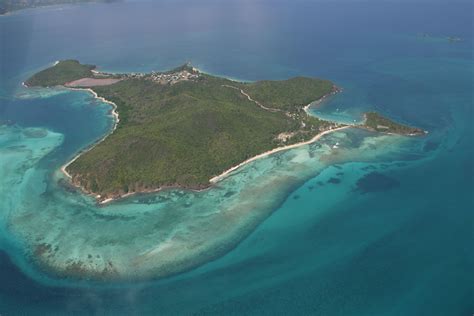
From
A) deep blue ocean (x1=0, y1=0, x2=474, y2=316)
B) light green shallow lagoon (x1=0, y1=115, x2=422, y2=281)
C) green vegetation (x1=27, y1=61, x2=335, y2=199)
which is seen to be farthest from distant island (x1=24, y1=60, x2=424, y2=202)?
deep blue ocean (x1=0, y1=0, x2=474, y2=316)

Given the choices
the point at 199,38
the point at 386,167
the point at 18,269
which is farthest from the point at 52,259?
the point at 199,38

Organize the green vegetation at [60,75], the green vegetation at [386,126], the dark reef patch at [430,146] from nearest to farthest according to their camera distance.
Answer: the dark reef patch at [430,146] → the green vegetation at [386,126] → the green vegetation at [60,75]

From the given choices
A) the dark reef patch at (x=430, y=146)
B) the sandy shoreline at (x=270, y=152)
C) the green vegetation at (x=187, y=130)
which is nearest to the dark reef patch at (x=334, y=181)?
the sandy shoreline at (x=270, y=152)

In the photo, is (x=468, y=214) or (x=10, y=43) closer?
(x=468, y=214)

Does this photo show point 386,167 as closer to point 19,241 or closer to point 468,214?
point 468,214

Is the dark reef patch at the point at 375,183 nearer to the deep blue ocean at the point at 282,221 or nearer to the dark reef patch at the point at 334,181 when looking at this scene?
the deep blue ocean at the point at 282,221

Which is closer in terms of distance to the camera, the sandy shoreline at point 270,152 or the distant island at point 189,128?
the distant island at point 189,128
